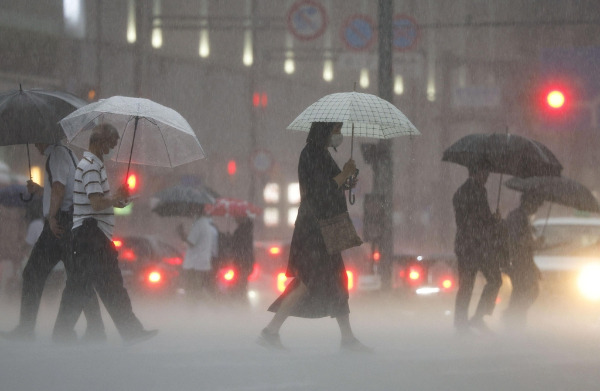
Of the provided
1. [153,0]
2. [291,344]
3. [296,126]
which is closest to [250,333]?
[291,344]

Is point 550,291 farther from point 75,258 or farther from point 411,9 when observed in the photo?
point 411,9

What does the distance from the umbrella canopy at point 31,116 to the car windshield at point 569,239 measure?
5301 millimetres

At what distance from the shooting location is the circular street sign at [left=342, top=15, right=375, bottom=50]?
58.2 feet

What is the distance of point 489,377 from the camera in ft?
25.5

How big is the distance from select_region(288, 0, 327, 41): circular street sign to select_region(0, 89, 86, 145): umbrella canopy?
1004 cm

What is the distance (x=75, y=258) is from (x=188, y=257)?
5.84m

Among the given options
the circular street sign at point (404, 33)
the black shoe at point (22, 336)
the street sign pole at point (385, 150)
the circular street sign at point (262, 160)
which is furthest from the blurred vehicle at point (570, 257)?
the circular street sign at point (262, 160)

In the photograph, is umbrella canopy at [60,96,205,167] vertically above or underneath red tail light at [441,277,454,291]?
above

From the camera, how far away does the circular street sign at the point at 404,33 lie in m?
17.3

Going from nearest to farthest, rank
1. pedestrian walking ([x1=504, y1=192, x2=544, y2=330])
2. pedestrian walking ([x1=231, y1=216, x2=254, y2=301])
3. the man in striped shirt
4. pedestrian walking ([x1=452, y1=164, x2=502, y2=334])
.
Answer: the man in striped shirt → pedestrian walking ([x1=452, y1=164, x2=502, y2=334]) → pedestrian walking ([x1=504, y1=192, x2=544, y2=330]) → pedestrian walking ([x1=231, y1=216, x2=254, y2=301])

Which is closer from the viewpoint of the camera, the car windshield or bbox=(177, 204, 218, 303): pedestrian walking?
the car windshield

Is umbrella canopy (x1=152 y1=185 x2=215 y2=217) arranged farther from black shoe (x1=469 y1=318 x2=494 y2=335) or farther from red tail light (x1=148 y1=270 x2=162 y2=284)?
black shoe (x1=469 y1=318 x2=494 y2=335)

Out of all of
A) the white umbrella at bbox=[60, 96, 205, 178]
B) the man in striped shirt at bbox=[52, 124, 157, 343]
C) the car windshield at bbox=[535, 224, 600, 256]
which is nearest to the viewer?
the man in striped shirt at bbox=[52, 124, 157, 343]

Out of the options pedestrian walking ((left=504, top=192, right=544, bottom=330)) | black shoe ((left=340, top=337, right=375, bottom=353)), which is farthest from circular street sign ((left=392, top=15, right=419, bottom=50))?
black shoe ((left=340, top=337, right=375, bottom=353))
